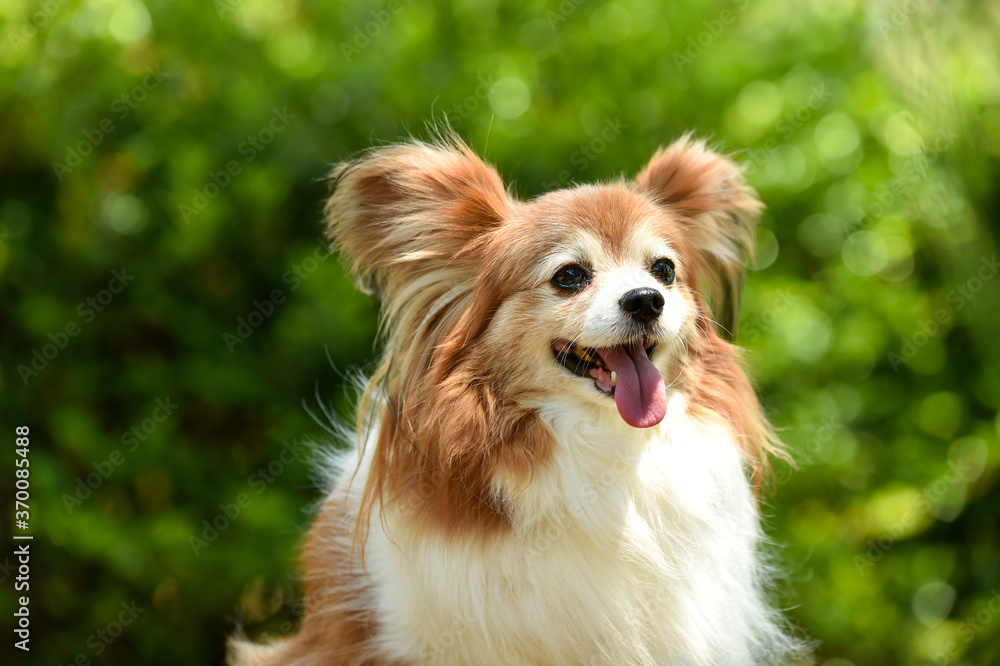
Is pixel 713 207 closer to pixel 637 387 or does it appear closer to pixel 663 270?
pixel 663 270

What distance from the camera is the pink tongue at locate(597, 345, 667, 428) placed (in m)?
2.84

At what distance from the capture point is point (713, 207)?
337 cm

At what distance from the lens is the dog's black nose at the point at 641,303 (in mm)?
2791

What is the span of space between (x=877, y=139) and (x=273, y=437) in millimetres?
4248

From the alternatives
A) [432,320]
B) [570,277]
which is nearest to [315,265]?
[432,320]

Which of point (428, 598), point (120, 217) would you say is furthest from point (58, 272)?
point (428, 598)

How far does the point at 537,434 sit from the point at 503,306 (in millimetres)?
437

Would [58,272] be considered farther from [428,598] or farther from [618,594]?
[618,594]

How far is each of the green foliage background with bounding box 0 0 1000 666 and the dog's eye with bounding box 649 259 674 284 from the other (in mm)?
2231

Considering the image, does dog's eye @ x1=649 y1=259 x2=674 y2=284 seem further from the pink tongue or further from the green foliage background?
the green foliage background

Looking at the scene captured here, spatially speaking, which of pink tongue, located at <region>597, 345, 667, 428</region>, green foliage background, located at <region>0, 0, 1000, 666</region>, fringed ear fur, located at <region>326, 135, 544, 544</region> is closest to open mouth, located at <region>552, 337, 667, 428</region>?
pink tongue, located at <region>597, 345, 667, 428</region>

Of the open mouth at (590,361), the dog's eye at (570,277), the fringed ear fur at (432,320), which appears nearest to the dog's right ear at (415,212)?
the fringed ear fur at (432,320)

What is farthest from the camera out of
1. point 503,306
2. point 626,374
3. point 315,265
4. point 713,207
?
point 315,265

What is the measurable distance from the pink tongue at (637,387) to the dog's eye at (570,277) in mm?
234
